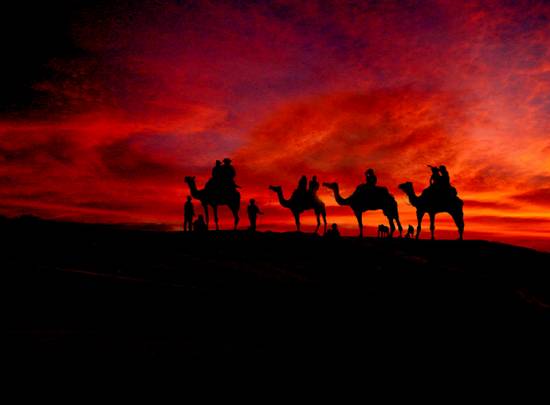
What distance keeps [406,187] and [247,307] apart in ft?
40.0

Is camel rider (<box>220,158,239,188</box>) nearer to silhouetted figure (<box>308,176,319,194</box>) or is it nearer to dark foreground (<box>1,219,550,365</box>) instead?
silhouetted figure (<box>308,176,319,194</box>)

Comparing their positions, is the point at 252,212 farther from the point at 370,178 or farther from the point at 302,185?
the point at 370,178

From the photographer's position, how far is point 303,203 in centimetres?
1566

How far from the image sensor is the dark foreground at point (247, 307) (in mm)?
3672

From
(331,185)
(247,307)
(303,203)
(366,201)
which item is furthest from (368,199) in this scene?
(247,307)

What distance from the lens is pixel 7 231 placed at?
32.4 feet

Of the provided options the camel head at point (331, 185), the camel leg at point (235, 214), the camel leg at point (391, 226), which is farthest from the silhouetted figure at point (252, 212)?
the camel leg at point (391, 226)

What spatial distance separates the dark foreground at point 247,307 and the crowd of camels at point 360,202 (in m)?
5.94

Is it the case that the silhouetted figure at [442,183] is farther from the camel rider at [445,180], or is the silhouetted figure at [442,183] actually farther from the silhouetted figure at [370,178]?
the silhouetted figure at [370,178]

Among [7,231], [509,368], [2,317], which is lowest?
[509,368]

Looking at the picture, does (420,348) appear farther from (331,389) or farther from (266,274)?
(266,274)

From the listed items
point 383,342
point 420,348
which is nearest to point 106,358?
point 383,342

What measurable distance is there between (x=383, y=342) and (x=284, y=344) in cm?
110

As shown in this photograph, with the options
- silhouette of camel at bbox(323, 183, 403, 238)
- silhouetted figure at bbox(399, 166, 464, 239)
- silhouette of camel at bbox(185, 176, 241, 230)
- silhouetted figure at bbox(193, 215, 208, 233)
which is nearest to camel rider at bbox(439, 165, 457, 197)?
silhouetted figure at bbox(399, 166, 464, 239)
